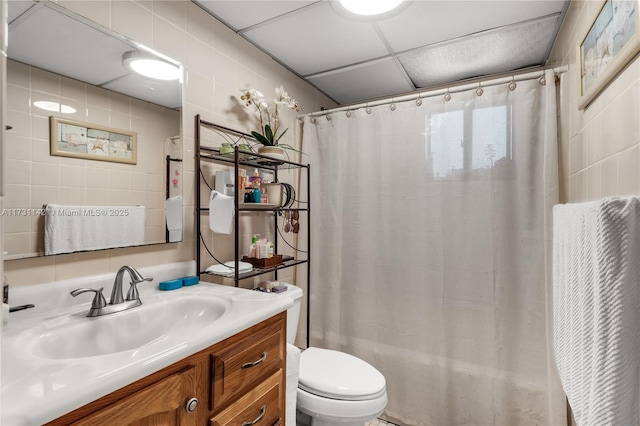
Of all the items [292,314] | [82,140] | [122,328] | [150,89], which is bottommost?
[292,314]

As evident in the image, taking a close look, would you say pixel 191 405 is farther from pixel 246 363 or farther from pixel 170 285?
pixel 170 285

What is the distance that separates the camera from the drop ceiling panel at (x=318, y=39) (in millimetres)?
1537

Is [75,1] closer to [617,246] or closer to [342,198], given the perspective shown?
[342,198]

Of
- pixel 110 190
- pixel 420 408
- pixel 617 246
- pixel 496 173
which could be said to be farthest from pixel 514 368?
pixel 110 190

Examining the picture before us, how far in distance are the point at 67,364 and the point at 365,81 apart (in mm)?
2137

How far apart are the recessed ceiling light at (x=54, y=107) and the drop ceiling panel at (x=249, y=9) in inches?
30.6

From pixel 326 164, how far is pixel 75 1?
1.41 meters

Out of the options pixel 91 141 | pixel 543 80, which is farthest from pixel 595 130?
pixel 91 141

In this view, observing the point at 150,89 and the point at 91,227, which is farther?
the point at 150,89

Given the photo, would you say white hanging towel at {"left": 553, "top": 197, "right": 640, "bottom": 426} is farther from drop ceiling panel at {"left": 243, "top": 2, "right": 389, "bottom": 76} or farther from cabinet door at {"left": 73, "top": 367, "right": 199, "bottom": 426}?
drop ceiling panel at {"left": 243, "top": 2, "right": 389, "bottom": 76}

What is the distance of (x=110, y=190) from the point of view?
3.71 ft

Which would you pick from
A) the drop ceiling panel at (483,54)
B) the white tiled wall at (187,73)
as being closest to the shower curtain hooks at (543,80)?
the drop ceiling panel at (483,54)

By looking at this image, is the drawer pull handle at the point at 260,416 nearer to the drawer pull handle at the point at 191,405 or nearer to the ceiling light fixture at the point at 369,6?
the drawer pull handle at the point at 191,405

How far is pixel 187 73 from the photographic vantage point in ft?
4.63
